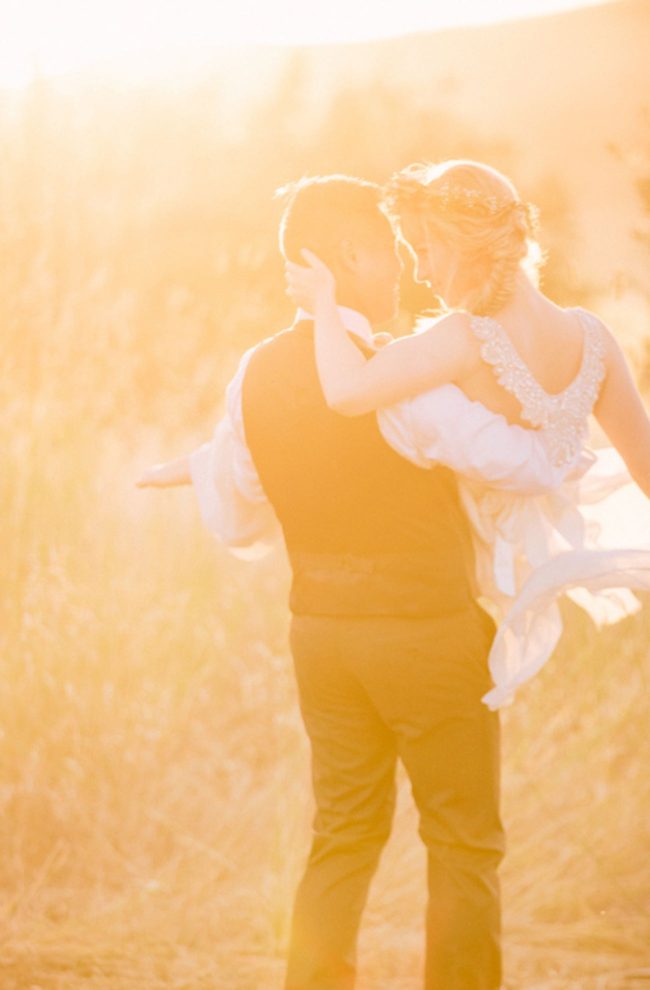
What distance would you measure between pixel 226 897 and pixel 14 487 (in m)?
1.31

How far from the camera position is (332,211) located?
2.52 meters

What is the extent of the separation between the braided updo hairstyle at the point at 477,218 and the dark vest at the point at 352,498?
0.92 ft

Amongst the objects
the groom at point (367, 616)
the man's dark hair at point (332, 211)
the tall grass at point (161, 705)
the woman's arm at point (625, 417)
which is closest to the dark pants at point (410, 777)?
the groom at point (367, 616)

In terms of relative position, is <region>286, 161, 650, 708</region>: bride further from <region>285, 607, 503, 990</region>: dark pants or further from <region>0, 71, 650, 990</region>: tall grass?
<region>0, 71, 650, 990</region>: tall grass

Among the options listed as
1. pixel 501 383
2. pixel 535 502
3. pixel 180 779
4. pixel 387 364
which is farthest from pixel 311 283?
pixel 180 779

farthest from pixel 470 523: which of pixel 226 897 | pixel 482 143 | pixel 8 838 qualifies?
pixel 482 143

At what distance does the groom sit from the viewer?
2.48 metres

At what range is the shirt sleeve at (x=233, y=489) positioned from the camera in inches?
104

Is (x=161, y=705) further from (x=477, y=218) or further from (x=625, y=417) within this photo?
(x=477, y=218)

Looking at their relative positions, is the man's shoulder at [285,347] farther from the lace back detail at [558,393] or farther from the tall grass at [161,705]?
the tall grass at [161,705]

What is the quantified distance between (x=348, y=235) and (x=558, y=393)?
0.45m

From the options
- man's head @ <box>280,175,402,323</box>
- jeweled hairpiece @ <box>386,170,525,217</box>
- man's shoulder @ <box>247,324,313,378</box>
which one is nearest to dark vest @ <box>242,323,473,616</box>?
man's shoulder @ <box>247,324,313,378</box>

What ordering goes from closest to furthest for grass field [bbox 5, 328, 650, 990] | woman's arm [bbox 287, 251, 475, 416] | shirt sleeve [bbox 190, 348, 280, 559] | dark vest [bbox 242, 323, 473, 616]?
woman's arm [bbox 287, 251, 475, 416], dark vest [bbox 242, 323, 473, 616], shirt sleeve [bbox 190, 348, 280, 559], grass field [bbox 5, 328, 650, 990]

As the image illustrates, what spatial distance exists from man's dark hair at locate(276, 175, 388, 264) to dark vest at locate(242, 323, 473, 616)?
0.15m
